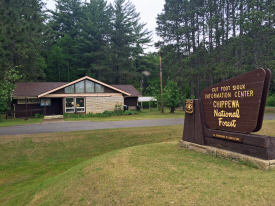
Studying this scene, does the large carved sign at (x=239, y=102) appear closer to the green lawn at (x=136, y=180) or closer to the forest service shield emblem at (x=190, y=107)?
the forest service shield emblem at (x=190, y=107)

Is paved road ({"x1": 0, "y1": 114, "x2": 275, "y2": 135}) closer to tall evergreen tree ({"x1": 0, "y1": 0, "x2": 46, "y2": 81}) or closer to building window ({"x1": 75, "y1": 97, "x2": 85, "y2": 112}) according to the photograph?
tall evergreen tree ({"x1": 0, "y1": 0, "x2": 46, "y2": 81})

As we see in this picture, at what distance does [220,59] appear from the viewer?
31.8m

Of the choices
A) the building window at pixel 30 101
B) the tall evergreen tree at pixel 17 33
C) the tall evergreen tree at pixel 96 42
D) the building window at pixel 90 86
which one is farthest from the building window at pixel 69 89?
the tall evergreen tree at pixel 96 42

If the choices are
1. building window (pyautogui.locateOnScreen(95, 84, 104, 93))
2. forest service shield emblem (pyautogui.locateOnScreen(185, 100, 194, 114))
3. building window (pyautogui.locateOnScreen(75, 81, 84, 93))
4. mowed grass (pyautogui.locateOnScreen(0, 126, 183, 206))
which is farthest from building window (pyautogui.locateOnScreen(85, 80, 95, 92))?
forest service shield emblem (pyautogui.locateOnScreen(185, 100, 194, 114))

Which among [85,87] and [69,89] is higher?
[85,87]

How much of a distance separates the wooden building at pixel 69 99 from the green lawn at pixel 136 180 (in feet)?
49.2

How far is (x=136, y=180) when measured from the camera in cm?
538

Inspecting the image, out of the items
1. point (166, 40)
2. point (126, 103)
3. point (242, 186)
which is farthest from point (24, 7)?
point (242, 186)

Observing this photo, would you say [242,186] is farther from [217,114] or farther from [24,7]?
[24,7]

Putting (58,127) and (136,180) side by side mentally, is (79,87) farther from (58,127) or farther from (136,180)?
(136,180)

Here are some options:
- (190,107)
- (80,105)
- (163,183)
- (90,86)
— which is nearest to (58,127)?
(80,105)

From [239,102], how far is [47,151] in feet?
27.6

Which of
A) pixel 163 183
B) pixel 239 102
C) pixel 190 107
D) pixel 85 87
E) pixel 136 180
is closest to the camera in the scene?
pixel 163 183

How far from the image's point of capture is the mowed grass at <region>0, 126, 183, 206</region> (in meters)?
7.63
